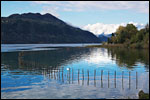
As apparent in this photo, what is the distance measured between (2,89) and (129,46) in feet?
515

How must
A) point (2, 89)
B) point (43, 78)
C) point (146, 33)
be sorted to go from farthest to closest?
point (146, 33) → point (43, 78) → point (2, 89)

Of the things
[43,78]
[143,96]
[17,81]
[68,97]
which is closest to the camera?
[143,96]

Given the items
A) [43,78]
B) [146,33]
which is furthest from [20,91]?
[146,33]

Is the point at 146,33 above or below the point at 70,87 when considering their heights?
above

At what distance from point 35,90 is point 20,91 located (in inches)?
110

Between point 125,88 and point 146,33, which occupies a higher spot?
point 146,33

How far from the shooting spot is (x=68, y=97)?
37.3 m

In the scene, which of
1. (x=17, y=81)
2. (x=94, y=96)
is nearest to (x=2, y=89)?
(x=17, y=81)

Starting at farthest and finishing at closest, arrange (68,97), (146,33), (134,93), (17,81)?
(146,33), (17,81), (134,93), (68,97)

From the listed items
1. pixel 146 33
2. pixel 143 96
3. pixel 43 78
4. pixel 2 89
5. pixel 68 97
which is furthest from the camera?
pixel 146 33

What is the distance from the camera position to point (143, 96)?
32.6m

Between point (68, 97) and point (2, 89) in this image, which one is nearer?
point (68, 97)

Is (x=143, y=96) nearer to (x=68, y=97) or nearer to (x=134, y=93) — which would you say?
(x=134, y=93)

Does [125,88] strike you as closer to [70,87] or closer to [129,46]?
[70,87]
